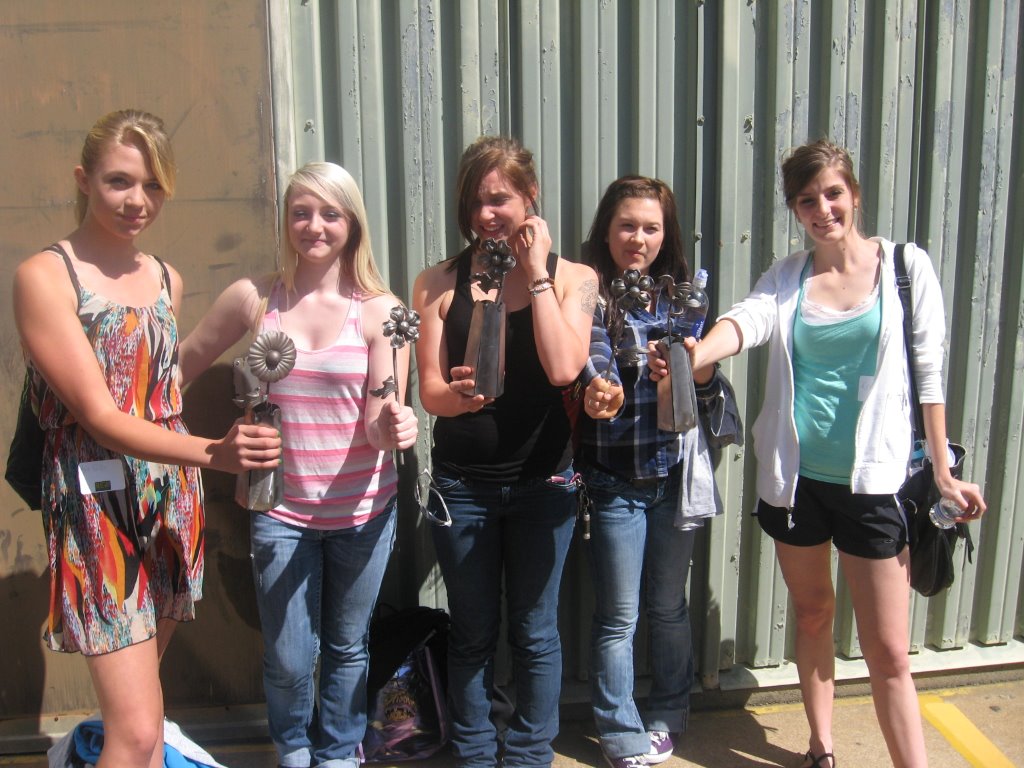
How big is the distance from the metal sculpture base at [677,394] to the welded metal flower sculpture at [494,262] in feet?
1.71

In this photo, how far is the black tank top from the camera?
276 cm

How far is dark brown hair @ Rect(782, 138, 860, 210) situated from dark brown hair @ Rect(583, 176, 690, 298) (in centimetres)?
41

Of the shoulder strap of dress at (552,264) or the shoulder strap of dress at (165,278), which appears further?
the shoulder strap of dress at (552,264)

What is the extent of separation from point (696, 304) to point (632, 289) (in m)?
0.20

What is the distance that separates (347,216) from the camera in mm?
2680

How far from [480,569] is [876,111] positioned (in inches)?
88.9

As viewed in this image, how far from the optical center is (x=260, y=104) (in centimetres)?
304

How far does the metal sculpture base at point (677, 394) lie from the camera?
2586 millimetres

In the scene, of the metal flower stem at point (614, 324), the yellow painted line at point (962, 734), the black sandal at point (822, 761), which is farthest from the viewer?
the yellow painted line at point (962, 734)

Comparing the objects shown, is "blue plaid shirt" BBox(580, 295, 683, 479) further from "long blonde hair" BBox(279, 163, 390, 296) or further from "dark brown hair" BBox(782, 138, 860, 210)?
"long blonde hair" BBox(279, 163, 390, 296)

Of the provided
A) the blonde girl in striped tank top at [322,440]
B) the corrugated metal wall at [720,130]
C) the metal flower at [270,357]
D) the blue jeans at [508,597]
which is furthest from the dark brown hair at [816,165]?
the metal flower at [270,357]

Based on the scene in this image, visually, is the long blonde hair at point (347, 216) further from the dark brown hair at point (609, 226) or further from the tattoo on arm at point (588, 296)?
the dark brown hair at point (609, 226)

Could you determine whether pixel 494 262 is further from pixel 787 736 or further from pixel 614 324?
pixel 787 736

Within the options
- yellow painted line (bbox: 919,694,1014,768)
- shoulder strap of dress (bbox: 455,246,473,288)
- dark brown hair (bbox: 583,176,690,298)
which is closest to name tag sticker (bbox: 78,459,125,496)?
shoulder strap of dress (bbox: 455,246,473,288)
